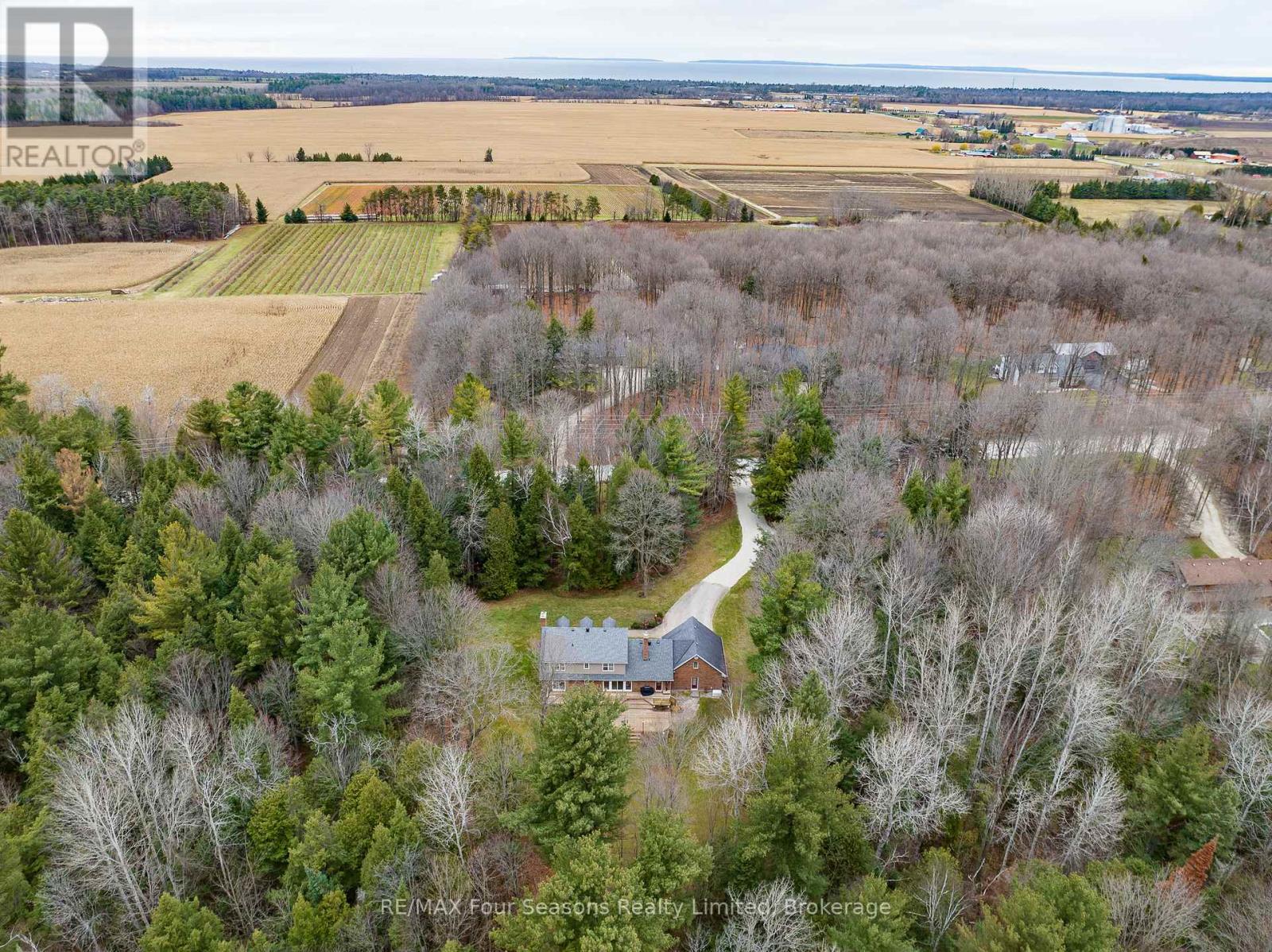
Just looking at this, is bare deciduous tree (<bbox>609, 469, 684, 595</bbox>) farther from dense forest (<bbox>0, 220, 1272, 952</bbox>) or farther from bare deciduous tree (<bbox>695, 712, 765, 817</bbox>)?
bare deciduous tree (<bbox>695, 712, 765, 817</bbox>)

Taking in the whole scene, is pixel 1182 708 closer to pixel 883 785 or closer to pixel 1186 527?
pixel 883 785

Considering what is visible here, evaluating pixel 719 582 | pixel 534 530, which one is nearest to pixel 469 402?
pixel 534 530

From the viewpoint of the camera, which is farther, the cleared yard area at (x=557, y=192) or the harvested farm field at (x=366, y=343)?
the cleared yard area at (x=557, y=192)

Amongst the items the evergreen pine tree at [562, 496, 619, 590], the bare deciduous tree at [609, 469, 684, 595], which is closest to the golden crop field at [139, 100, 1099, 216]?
the evergreen pine tree at [562, 496, 619, 590]

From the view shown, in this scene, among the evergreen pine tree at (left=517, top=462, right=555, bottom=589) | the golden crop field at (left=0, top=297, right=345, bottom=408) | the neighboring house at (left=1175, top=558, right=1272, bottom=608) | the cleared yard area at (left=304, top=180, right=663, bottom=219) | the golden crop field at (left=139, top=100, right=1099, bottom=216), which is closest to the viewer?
the neighboring house at (left=1175, top=558, right=1272, bottom=608)

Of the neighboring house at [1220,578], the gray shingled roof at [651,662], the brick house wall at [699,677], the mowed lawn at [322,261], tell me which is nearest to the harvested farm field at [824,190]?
the mowed lawn at [322,261]

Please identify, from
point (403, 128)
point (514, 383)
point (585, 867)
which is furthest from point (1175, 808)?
point (403, 128)

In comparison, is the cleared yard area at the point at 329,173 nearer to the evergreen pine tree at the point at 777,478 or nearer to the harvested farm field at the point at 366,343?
the harvested farm field at the point at 366,343
